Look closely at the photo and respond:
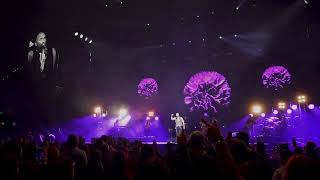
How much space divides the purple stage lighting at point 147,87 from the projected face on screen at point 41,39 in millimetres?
8999

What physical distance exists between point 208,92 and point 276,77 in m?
5.38

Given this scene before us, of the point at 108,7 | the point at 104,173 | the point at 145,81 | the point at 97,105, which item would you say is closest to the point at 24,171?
the point at 104,173

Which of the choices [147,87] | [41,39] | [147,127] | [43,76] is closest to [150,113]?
[147,127]

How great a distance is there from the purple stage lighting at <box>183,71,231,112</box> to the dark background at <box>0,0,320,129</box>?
2.90ft

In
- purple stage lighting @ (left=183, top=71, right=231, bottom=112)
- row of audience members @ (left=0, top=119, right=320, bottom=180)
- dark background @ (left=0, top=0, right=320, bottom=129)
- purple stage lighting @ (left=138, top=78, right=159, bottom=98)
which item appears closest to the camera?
row of audience members @ (left=0, top=119, right=320, bottom=180)

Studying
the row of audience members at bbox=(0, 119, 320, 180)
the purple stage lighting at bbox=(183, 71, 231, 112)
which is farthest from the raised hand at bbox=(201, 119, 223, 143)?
the purple stage lighting at bbox=(183, 71, 231, 112)

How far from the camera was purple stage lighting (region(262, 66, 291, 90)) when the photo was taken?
23.6m

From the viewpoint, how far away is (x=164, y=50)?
28.2 m

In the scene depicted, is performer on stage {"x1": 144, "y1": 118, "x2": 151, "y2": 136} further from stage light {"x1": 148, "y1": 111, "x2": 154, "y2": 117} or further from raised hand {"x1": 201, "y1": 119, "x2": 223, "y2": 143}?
raised hand {"x1": 201, "y1": 119, "x2": 223, "y2": 143}

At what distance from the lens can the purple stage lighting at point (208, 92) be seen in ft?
84.4

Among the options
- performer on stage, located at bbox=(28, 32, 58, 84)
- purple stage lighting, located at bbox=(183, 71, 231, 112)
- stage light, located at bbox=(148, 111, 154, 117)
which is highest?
performer on stage, located at bbox=(28, 32, 58, 84)

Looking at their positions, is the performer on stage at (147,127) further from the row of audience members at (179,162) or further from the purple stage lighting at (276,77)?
the row of audience members at (179,162)

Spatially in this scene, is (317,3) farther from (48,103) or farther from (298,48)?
(48,103)

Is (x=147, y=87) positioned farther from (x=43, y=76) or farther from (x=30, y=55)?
(x=30, y=55)
